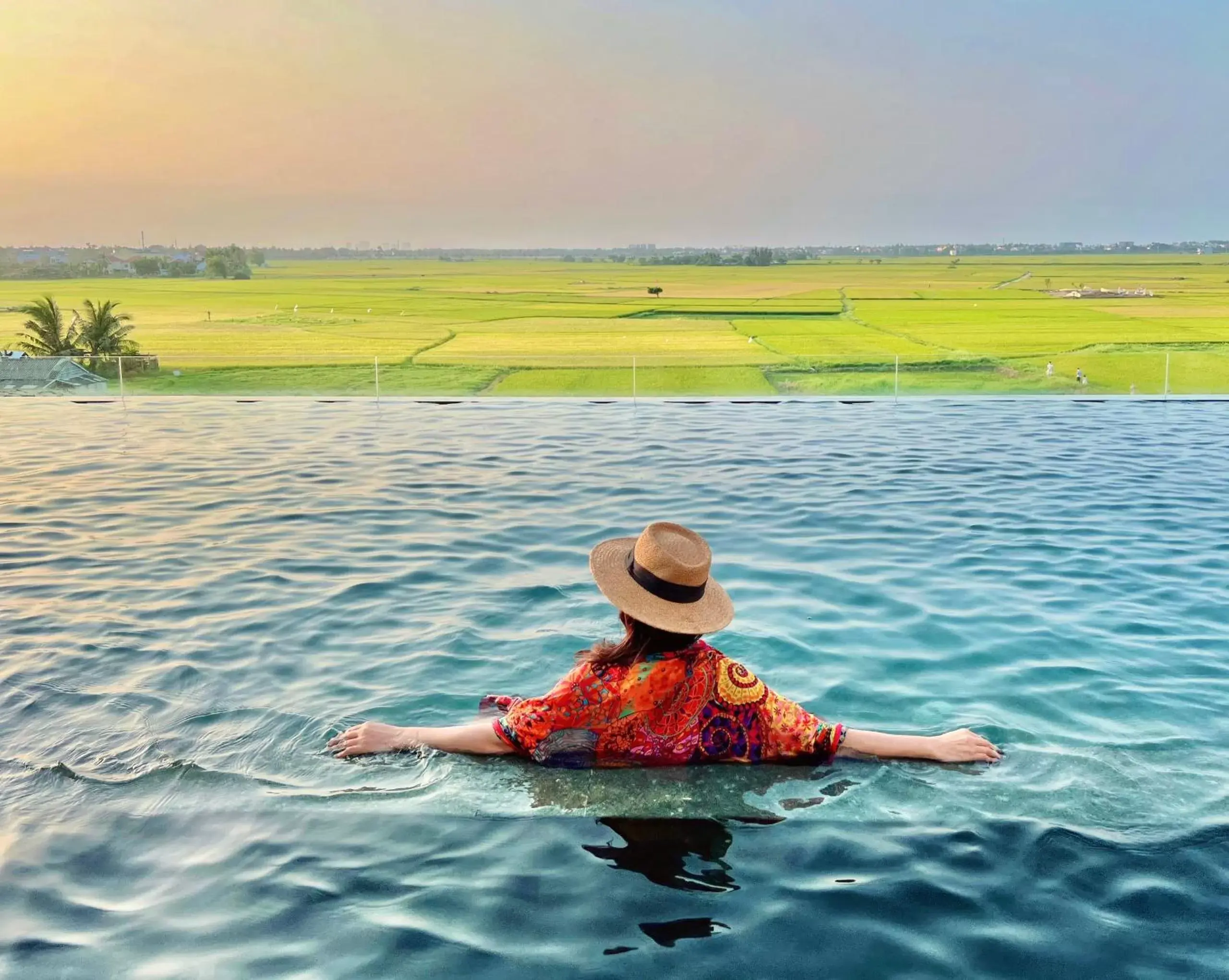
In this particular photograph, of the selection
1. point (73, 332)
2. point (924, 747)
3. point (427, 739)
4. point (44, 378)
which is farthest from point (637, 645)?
point (73, 332)

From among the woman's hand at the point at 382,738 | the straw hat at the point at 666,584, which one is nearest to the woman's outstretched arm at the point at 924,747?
the straw hat at the point at 666,584

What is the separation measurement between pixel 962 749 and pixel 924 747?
5.6 inches

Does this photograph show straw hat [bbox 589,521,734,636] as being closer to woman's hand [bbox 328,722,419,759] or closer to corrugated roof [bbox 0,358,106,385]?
woman's hand [bbox 328,722,419,759]

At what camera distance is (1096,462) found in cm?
1124

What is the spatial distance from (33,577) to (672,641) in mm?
4981

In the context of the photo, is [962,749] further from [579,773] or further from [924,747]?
[579,773]

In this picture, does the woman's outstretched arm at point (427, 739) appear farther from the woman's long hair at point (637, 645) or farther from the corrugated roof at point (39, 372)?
the corrugated roof at point (39, 372)

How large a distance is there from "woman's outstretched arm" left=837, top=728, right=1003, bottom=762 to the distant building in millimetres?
18118

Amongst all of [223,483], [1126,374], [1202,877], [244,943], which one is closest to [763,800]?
[1202,877]

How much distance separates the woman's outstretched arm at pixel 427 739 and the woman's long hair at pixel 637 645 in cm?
55

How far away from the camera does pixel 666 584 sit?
323 centimetres

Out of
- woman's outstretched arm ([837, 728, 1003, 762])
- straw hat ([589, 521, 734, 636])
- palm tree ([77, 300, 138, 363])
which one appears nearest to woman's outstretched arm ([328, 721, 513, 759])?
straw hat ([589, 521, 734, 636])

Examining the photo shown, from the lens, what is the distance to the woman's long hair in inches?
130

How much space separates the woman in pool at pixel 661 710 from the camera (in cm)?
325
